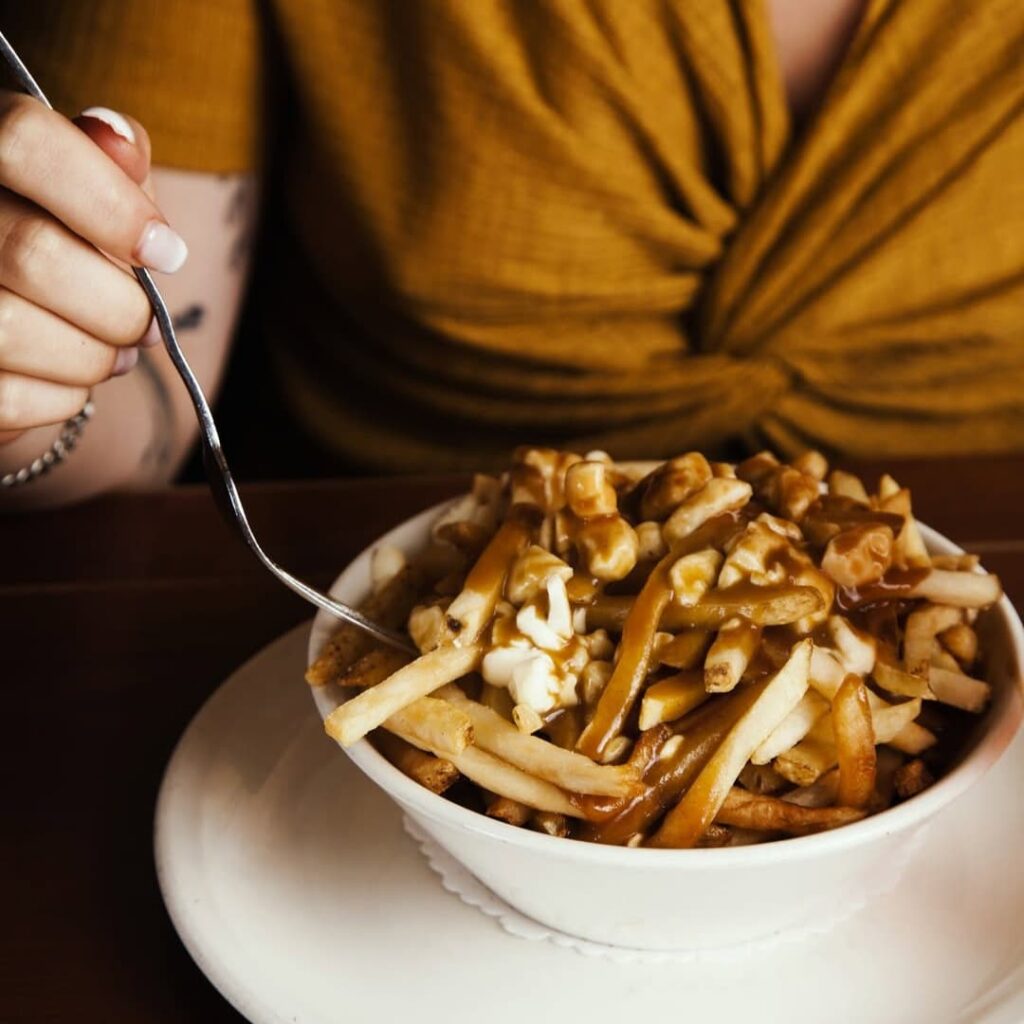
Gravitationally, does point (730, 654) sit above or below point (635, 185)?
above

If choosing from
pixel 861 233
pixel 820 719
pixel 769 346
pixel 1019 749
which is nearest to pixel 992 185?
pixel 861 233

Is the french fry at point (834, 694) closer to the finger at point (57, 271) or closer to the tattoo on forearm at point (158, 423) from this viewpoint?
the finger at point (57, 271)

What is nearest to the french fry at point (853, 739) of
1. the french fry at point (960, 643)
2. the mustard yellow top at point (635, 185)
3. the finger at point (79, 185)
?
the french fry at point (960, 643)

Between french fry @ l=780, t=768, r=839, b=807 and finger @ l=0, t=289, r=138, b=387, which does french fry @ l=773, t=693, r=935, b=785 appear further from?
finger @ l=0, t=289, r=138, b=387

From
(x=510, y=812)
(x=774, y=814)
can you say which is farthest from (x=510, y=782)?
(x=774, y=814)

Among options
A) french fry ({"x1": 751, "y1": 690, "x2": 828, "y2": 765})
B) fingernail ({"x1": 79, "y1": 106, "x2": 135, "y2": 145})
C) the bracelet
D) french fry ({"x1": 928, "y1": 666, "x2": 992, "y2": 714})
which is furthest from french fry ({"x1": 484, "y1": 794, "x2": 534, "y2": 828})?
the bracelet

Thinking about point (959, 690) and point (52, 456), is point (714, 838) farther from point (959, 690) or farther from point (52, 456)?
point (52, 456)

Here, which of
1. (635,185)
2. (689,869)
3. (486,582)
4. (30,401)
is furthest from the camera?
(635,185)
